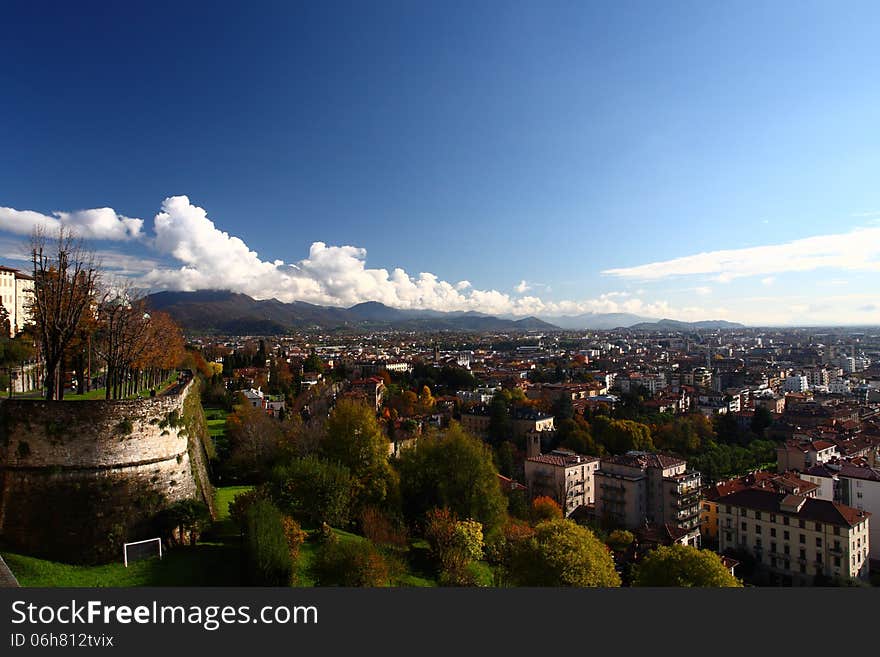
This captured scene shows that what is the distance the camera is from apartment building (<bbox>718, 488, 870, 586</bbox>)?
26094 mm

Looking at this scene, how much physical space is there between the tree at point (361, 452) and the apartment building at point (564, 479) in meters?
16.4

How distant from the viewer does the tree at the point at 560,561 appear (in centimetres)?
1468

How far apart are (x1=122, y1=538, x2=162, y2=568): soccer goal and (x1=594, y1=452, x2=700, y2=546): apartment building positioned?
87.4 feet

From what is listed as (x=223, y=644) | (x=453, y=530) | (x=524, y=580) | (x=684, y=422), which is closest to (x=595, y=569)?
(x=524, y=580)

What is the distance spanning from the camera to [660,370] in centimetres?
10144

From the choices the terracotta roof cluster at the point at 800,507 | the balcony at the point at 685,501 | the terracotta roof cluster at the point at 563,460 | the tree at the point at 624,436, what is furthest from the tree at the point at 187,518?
the tree at the point at 624,436

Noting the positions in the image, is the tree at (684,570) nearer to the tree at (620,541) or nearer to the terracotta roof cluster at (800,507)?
the tree at (620,541)

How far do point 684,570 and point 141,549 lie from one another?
543 inches

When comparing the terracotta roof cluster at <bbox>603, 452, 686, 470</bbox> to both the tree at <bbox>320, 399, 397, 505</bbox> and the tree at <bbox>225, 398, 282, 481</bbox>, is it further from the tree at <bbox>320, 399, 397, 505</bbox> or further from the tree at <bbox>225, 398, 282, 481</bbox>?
the tree at <bbox>225, 398, 282, 481</bbox>

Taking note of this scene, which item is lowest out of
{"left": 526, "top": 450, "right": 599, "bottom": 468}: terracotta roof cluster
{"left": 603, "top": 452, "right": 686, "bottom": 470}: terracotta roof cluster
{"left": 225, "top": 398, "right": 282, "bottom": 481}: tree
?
{"left": 526, "top": 450, "right": 599, "bottom": 468}: terracotta roof cluster

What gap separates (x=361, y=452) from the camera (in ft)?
70.8

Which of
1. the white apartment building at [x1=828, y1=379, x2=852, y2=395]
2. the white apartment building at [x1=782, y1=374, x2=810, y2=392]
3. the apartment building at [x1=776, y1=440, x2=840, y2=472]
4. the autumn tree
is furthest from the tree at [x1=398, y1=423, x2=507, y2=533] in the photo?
the white apartment building at [x1=782, y1=374, x2=810, y2=392]

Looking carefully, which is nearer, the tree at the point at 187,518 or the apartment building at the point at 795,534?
the tree at the point at 187,518

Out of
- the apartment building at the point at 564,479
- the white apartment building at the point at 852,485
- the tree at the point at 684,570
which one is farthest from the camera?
the apartment building at the point at 564,479
